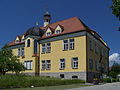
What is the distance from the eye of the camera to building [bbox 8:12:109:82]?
3769 centimetres

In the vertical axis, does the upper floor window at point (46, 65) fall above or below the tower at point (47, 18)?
below

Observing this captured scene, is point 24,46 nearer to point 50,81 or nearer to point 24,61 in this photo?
point 24,61

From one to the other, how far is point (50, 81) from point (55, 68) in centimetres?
1340

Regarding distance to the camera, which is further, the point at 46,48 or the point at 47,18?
the point at 47,18

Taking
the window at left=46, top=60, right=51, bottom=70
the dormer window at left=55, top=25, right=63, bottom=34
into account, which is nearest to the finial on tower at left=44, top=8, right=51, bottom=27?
the dormer window at left=55, top=25, right=63, bottom=34

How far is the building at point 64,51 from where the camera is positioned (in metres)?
37.7

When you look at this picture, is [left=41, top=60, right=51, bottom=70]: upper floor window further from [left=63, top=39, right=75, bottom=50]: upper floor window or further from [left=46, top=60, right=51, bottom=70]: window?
[left=63, top=39, right=75, bottom=50]: upper floor window

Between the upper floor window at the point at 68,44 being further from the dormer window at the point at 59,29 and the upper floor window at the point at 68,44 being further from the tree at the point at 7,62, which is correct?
the tree at the point at 7,62

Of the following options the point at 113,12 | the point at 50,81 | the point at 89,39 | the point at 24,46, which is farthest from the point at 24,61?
the point at 113,12

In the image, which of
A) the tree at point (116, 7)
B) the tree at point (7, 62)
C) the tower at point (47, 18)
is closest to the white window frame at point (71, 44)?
the tree at point (7, 62)

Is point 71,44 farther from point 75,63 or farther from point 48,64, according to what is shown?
point 48,64

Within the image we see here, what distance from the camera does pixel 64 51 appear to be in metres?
40.0

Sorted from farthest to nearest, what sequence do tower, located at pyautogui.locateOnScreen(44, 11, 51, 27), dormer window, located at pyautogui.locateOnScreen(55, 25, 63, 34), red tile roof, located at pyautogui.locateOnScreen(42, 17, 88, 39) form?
tower, located at pyautogui.locateOnScreen(44, 11, 51, 27), dormer window, located at pyautogui.locateOnScreen(55, 25, 63, 34), red tile roof, located at pyautogui.locateOnScreen(42, 17, 88, 39)

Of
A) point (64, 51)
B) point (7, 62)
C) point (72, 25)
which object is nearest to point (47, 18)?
point (72, 25)
